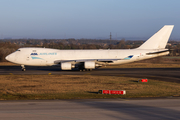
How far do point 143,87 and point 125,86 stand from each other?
1.84 metres

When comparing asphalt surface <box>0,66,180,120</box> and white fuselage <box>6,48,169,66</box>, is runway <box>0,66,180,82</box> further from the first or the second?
asphalt surface <box>0,66,180,120</box>

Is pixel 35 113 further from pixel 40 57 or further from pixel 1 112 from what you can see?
pixel 40 57

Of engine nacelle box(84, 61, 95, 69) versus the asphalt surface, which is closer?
the asphalt surface

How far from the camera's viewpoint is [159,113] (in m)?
11.9

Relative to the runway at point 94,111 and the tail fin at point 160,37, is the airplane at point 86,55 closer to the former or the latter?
the tail fin at point 160,37

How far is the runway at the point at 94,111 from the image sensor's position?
11297mm

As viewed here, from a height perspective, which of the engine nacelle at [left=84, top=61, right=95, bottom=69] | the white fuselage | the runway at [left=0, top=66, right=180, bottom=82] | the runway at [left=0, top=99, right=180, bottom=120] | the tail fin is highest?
the tail fin

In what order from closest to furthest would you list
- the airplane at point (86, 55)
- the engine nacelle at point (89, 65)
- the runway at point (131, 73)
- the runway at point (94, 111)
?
the runway at point (94, 111) < the runway at point (131, 73) < the engine nacelle at point (89, 65) < the airplane at point (86, 55)

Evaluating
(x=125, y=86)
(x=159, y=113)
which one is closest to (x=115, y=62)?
(x=125, y=86)

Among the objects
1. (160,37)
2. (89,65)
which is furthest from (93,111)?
(160,37)

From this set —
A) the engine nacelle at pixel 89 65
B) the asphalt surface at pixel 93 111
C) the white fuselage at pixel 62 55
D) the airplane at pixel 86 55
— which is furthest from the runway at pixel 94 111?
the white fuselage at pixel 62 55

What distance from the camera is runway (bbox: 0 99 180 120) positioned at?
1130 cm

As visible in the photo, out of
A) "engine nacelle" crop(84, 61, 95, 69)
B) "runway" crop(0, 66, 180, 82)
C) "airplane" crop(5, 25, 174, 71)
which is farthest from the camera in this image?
"airplane" crop(5, 25, 174, 71)

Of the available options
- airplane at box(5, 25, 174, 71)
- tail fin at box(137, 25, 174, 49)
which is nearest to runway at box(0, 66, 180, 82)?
airplane at box(5, 25, 174, 71)
